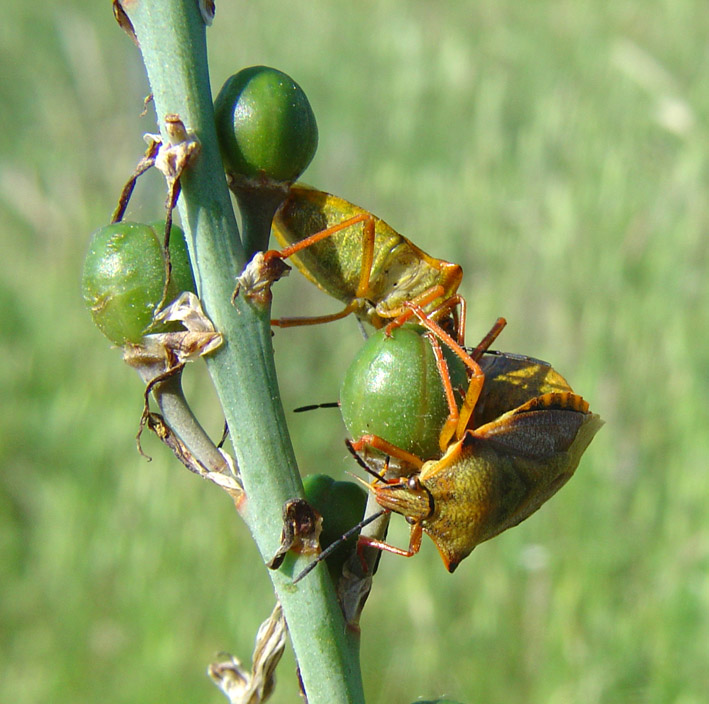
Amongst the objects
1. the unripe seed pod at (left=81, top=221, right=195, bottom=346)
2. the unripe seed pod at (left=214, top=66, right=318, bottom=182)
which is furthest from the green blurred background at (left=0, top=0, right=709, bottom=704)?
the unripe seed pod at (left=214, top=66, right=318, bottom=182)

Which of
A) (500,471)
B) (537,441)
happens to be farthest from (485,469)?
(537,441)

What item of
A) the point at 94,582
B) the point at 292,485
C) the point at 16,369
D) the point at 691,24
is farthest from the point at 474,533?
the point at 691,24

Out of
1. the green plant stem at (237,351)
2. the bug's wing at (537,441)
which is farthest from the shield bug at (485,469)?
the green plant stem at (237,351)

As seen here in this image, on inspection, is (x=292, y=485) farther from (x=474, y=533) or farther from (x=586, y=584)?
(x=586, y=584)

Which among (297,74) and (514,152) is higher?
(297,74)

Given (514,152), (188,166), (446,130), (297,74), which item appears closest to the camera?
(188,166)

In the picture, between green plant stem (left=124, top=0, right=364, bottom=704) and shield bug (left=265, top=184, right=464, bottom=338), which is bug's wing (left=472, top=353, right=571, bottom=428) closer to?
shield bug (left=265, top=184, right=464, bottom=338)
